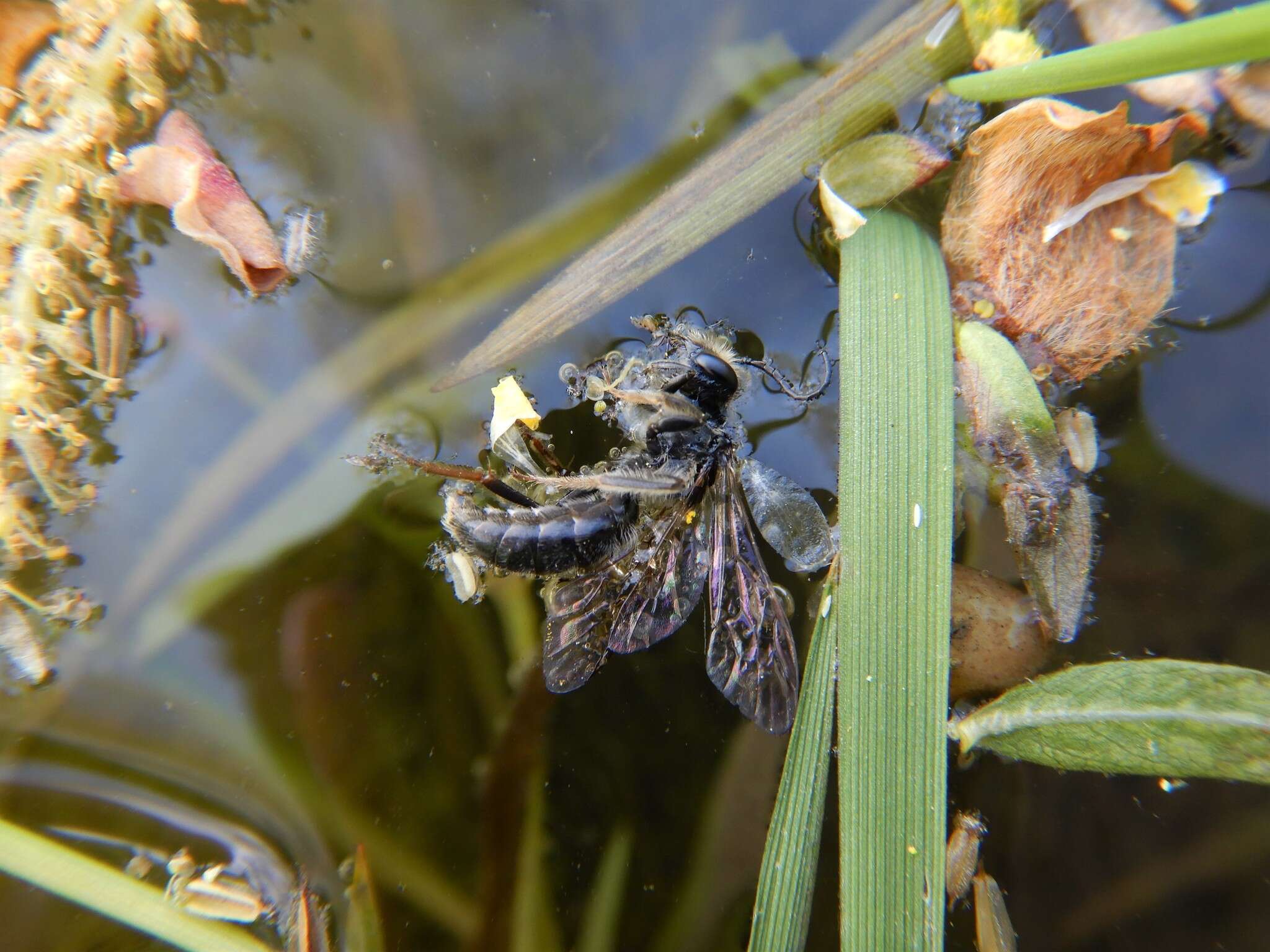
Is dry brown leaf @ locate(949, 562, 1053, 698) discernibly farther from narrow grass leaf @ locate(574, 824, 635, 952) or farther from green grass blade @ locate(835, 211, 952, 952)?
narrow grass leaf @ locate(574, 824, 635, 952)

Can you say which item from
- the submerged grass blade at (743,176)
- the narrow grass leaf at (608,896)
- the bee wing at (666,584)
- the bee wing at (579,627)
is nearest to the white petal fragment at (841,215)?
the submerged grass blade at (743,176)

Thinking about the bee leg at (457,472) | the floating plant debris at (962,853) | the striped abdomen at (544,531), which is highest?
the bee leg at (457,472)

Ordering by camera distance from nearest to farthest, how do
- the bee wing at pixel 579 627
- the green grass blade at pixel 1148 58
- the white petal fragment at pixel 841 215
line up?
the green grass blade at pixel 1148 58 < the white petal fragment at pixel 841 215 < the bee wing at pixel 579 627

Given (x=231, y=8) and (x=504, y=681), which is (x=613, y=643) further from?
(x=231, y=8)

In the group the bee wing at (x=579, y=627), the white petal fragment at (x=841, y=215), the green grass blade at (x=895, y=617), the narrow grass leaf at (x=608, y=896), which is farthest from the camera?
the narrow grass leaf at (x=608, y=896)

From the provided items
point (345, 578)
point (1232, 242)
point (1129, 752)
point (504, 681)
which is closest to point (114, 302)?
point (345, 578)

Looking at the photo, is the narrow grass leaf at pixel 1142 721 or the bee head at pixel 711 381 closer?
the narrow grass leaf at pixel 1142 721

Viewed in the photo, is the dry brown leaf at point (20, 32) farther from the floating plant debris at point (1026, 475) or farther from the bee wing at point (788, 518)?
the floating plant debris at point (1026, 475)

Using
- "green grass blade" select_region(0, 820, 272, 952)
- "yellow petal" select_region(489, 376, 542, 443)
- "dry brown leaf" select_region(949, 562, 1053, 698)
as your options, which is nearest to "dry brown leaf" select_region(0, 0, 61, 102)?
"yellow petal" select_region(489, 376, 542, 443)
